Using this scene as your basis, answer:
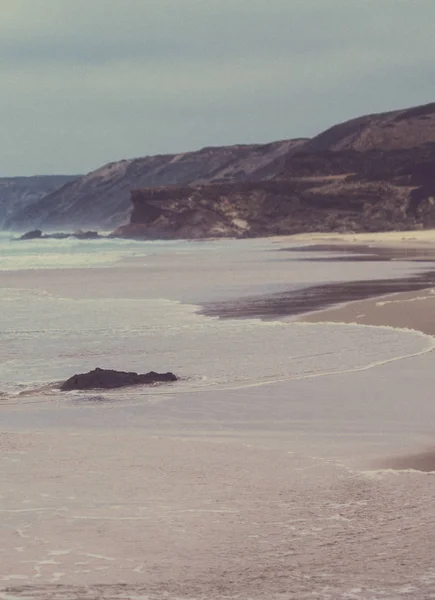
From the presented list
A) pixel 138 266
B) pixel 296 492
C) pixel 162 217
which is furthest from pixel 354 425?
pixel 162 217

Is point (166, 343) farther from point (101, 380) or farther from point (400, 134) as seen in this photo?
point (400, 134)

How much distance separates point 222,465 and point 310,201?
101m

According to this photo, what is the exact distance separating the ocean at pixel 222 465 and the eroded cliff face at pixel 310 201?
282 feet

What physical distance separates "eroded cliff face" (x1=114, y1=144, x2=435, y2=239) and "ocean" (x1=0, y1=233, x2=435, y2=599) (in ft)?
282

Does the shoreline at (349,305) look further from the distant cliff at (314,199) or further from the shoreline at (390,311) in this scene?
the distant cliff at (314,199)

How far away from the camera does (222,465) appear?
765 centimetres

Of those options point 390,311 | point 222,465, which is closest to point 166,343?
point 390,311

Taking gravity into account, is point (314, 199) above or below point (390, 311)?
above

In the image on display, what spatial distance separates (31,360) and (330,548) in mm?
8684

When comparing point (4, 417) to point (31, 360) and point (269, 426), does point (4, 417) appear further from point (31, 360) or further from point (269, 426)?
point (31, 360)

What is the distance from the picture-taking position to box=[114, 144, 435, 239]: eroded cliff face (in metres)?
102

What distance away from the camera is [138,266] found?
4362 cm

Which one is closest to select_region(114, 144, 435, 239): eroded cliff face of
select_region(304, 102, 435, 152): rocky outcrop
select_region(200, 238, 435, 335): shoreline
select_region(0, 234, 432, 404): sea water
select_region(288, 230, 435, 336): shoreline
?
select_region(304, 102, 435, 152): rocky outcrop

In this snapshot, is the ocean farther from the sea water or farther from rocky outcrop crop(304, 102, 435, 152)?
rocky outcrop crop(304, 102, 435, 152)
